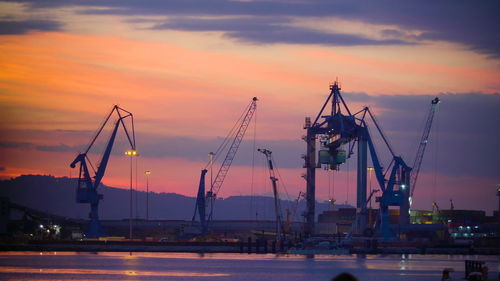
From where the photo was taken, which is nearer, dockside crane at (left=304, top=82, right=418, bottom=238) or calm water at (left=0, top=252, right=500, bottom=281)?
calm water at (left=0, top=252, right=500, bottom=281)

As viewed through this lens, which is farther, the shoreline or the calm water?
the shoreline

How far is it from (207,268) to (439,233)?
85.3 m

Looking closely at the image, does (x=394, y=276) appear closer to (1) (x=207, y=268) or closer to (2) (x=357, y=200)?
(1) (x=207, y=268)

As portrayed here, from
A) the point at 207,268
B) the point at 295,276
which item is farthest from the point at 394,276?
the point at 207,268

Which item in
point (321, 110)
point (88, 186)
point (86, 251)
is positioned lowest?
point (86, 251)

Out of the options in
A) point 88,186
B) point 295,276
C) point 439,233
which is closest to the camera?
point 295,276

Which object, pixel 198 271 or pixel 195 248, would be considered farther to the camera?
pixel 195 248

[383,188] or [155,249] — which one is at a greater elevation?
[383,188]

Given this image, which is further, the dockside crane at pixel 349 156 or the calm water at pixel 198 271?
the dockside crane at pixel 349 156

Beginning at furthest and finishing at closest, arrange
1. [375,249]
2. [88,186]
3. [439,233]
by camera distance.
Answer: [439,233] < [88,186] < [375,249]

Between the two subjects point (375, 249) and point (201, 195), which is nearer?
point (375, 249)

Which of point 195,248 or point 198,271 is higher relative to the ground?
point 195,248

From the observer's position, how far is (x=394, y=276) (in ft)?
298

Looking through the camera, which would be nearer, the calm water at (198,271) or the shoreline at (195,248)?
the calm water at (198,271)
